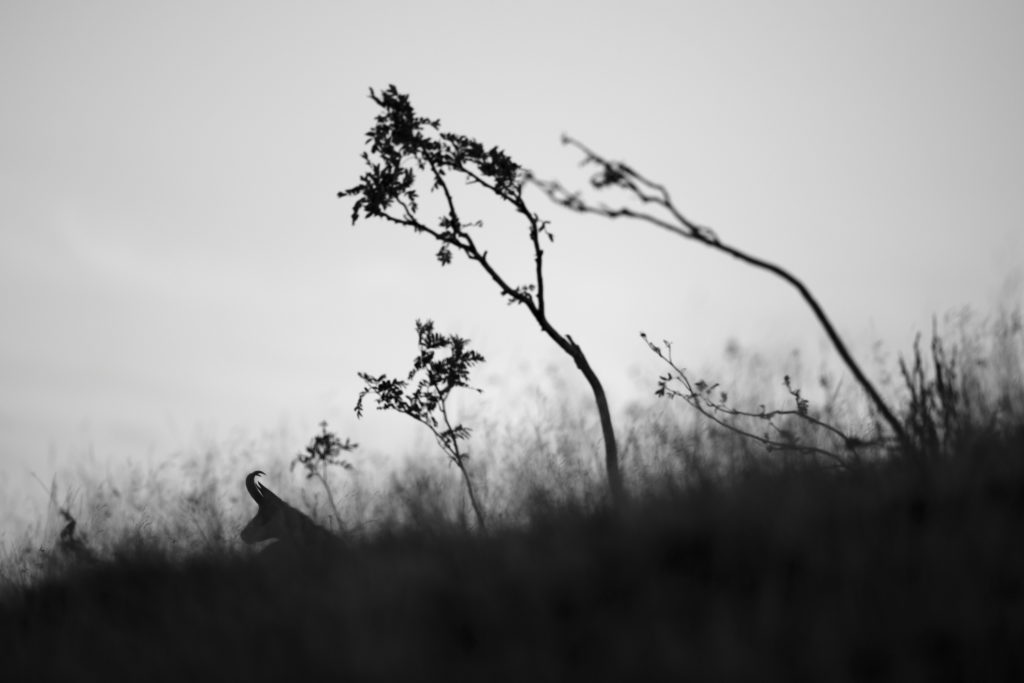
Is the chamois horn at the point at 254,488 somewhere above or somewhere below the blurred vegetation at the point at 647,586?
above

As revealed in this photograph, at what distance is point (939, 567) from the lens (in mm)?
2150

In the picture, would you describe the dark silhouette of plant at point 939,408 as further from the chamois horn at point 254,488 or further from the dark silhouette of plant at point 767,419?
the chamois horn at point 254,488

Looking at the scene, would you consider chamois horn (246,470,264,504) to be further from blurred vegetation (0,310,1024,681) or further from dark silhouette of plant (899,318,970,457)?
dark silhouette of plant (899,318,970,457)

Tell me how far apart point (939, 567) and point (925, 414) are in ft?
5.40

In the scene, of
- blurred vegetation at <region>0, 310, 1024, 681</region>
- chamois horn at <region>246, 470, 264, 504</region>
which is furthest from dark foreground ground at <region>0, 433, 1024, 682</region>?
chamois horn at <region>246, 470, 264, 504</region>

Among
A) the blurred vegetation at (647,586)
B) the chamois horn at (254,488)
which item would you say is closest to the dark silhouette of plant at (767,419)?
the blurred vegetation at (647,586)

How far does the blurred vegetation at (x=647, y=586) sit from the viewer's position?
193 centimetres

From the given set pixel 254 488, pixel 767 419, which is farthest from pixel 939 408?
pixel 254 488

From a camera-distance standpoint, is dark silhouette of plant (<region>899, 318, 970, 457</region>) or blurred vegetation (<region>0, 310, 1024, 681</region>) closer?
blurred vegetation (<region>0, 310, 1024, 681</region>)

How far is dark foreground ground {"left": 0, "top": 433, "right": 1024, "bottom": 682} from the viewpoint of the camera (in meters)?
1.89

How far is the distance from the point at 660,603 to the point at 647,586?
5.9 inches

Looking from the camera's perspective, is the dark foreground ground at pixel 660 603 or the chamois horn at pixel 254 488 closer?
the dark foreground ground at pixel 660 603

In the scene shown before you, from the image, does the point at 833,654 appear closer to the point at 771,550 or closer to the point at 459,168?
the point at 771,550

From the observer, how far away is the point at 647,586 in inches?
92.0
